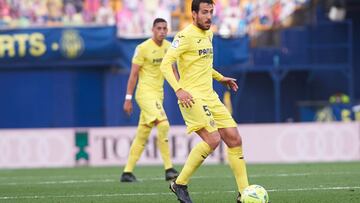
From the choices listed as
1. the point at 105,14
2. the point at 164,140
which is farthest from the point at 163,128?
the point at 105,14

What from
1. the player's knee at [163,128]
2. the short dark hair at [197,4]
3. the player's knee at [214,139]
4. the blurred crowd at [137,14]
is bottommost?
the player's knee at [163,128]

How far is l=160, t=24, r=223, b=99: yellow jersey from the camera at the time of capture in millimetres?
9648

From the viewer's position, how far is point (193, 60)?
9.74 m

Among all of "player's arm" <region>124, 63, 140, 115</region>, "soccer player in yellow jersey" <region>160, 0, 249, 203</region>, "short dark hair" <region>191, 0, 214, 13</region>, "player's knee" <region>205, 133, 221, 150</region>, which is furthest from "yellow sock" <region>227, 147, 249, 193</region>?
"player's arm" <region>124, 63, 140, 115</region>

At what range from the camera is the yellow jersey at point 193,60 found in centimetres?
965

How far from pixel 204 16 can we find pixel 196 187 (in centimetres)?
316

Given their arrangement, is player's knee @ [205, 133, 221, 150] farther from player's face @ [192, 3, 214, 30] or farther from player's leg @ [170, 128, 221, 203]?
player's face @ [192, 3, 214, 30]

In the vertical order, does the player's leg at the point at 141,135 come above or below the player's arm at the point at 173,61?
below

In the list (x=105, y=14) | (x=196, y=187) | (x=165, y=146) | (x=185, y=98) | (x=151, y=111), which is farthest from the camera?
(x=105, y=14)

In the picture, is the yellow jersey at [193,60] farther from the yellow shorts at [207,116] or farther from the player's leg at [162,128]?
the player's leg at [162,128]

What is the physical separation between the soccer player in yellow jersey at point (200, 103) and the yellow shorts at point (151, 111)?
12.7 ft

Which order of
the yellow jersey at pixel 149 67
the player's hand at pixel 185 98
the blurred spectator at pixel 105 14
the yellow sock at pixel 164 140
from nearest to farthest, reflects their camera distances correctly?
1. the player's hand at pixel 185 98
2. the yellow sock at pixel 164 140
3. the yellow jersey at pixel 149 67
4. the blurred spectator at pixel 105 14

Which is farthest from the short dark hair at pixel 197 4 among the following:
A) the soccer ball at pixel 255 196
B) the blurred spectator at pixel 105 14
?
the blurred spectator at pixel 105 14

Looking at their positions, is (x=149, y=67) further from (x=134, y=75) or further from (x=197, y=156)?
(x=197, y=156)
